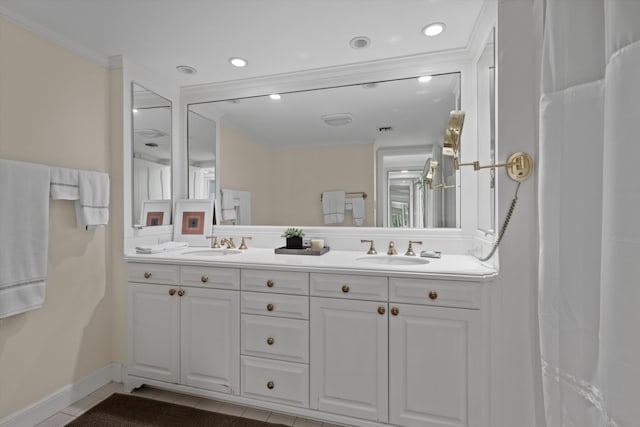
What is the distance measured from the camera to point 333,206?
2.39 metres

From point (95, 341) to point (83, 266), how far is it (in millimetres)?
550

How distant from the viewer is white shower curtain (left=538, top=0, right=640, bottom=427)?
0.55 meters

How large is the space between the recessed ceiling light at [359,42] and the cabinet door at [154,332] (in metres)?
1.97

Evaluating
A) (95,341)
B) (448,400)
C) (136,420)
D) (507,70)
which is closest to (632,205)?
(507,70)

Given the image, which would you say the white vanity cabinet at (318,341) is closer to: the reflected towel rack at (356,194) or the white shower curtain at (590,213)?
the white shower curtain at (590,213)

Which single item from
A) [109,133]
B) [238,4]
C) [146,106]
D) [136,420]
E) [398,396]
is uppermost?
[238,4]

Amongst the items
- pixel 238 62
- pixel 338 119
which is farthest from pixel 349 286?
pixel 238 62

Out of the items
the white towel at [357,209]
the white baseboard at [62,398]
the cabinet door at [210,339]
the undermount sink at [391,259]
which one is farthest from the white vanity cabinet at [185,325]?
the white towel at [357,209]

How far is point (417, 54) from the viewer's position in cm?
211

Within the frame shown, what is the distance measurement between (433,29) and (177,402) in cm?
285

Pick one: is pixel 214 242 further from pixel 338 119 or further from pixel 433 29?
pixel 433 29

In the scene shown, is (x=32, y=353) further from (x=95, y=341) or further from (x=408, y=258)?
(x=408, y=258)

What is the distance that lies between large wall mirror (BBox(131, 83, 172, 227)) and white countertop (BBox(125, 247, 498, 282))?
41 centimetres

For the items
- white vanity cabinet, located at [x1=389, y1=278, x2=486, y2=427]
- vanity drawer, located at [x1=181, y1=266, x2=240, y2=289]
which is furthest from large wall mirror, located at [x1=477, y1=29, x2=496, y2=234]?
vanity drawer, located at [x1=181, y1=266, x2=240, y2=289]
